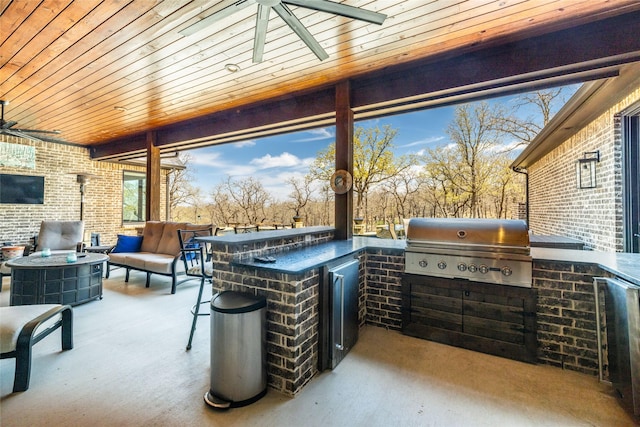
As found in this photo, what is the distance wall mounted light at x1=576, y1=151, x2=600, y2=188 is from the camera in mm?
3637

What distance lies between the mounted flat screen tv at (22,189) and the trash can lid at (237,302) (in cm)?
714

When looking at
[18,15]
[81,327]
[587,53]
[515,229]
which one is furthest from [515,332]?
[18,15]

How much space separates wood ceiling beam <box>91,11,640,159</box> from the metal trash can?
8.80 feet

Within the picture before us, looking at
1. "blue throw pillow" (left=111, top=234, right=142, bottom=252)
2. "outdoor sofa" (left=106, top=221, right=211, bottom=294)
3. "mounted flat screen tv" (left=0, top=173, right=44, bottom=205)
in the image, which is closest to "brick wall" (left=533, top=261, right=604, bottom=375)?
"outdoor sofa" (left=106, top=221, right=211, bottom=294)

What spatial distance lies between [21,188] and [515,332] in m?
9.13

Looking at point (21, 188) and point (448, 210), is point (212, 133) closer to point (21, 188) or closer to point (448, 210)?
point (21, 188)

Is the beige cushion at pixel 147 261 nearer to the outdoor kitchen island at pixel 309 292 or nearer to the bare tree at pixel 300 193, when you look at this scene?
the outdoor kitchen island at pixel 309 292

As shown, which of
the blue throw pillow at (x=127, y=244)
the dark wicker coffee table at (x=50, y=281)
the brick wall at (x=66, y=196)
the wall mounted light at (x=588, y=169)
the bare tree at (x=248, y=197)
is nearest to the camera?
the dark wicker coffee table at (x=50, y=281)

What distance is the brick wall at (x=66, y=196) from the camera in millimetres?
5973

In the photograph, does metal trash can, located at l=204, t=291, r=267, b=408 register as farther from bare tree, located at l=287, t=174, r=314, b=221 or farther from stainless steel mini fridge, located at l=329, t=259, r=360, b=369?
bare tree, located at l=287, t=174, r=314, b=221

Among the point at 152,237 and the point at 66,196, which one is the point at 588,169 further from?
the point at 66,196

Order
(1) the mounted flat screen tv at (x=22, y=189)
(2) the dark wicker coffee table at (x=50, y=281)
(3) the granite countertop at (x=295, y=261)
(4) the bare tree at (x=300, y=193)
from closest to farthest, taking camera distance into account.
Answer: (3) the granite countertop at (x=295, y=261), (2) the dark wicker coffee table at (x=50, y=281), (1) the mounted flat screen tv at (x=22, y=189), (4) the bare tree at (x=300, y=193)

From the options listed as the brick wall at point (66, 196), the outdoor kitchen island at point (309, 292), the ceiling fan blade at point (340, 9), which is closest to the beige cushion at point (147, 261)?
the outdoor kitchen island at point (309, 292)

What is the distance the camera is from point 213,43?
258 centimetres
